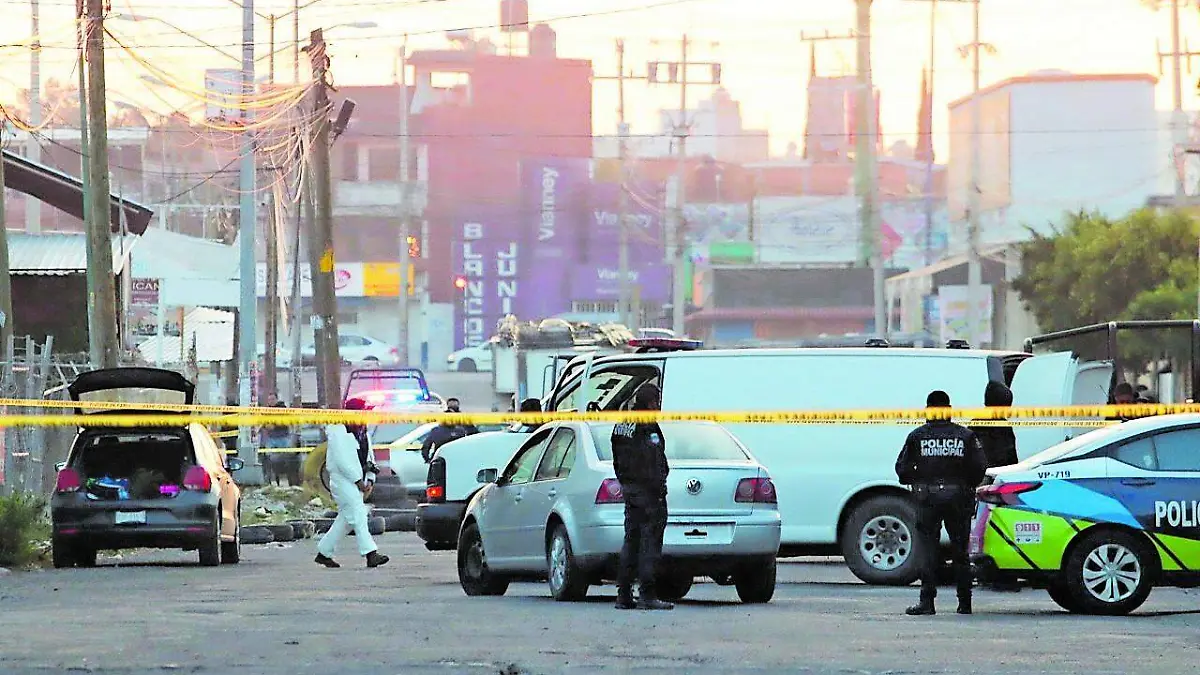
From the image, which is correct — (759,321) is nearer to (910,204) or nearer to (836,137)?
(910,204)

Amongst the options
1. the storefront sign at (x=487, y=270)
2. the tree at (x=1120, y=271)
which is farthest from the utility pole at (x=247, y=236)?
the storefront sign at (x=487, y=270)

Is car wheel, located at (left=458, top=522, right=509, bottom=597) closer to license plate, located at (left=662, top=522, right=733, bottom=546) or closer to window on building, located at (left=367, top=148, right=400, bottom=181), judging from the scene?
license plate, located at (left=662, top=522, right=733, bottom=546)

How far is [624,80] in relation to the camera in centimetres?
10369

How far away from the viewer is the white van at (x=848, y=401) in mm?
18812

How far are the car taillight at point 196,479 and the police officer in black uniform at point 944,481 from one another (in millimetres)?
8244

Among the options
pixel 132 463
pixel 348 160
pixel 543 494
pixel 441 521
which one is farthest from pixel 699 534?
pixel 348 160

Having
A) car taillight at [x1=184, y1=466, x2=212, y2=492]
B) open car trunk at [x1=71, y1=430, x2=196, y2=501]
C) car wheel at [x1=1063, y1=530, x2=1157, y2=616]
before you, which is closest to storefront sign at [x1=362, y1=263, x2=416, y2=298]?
open car trunk at [x1=71, y1=430, x2=196, y2=501]

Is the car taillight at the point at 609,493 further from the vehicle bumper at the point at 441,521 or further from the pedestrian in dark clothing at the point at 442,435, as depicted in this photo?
the pedestrian in dark clothing at the point at 442,435

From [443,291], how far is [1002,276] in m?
29.8

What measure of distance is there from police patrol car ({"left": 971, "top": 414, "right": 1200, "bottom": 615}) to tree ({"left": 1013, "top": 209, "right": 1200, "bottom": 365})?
42281 millimetres

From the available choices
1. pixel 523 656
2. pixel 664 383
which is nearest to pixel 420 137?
pixel 664 383

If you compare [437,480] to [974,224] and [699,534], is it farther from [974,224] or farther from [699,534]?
[974,224]

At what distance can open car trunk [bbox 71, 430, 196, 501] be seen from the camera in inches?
812

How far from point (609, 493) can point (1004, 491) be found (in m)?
2.82
